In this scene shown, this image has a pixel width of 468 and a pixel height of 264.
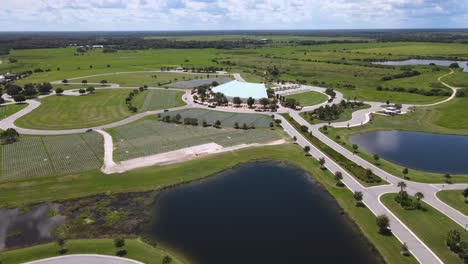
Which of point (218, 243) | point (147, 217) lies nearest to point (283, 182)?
point (218, 243)

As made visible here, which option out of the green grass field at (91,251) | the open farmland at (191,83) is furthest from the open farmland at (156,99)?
the green grass field at (91,251)

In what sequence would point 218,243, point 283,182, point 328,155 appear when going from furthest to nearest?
point 328,155
point 283,182
point 218,243

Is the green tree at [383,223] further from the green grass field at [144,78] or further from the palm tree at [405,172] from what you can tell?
the green grass field at [144,78]

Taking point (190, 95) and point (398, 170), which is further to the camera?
point (190, 95)

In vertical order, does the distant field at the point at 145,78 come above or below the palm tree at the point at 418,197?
above

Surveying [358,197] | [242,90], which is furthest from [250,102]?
[358,197]

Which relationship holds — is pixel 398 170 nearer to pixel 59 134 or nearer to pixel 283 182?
pixel 283 182

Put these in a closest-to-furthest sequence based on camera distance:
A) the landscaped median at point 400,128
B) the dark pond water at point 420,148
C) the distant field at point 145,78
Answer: the landscaped median at point 400,128 < the dark pond water at point 420,148 < the distant field at point 145,78

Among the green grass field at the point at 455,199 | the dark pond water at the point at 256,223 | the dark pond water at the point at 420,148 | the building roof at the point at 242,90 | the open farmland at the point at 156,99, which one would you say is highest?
Result: the building roof at the point at 242,90

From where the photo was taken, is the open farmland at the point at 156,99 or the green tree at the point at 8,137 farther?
the open farmland at the point at 156,99
